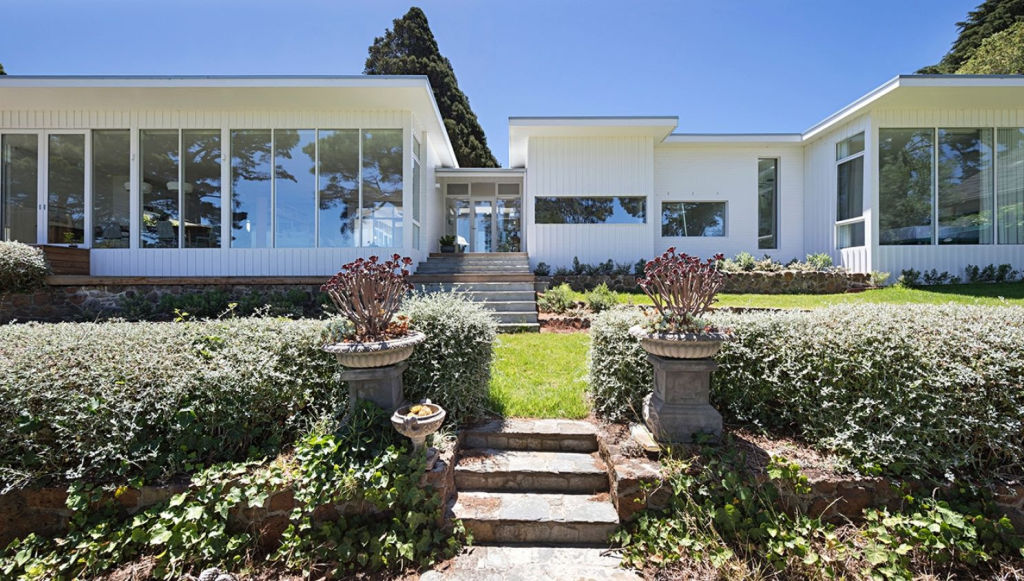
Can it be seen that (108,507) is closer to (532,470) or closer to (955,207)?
(532,470)

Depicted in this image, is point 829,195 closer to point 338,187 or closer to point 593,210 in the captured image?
point 593,210

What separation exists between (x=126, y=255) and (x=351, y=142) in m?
4.92

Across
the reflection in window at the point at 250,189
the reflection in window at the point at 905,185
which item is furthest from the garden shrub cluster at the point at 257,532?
the reflection in window at the point at 905,185

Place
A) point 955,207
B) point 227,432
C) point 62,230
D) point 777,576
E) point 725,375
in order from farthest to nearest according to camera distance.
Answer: point 955,207
point 62,230
point 725,375
point 227,432
point 777,576

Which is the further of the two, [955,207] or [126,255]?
[955,207]

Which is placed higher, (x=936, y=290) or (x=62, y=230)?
(x=62, y=230)

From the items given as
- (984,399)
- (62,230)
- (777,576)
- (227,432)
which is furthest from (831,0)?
(62,230)

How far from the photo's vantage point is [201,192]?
770cm

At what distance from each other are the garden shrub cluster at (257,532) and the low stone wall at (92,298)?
16.8 ft

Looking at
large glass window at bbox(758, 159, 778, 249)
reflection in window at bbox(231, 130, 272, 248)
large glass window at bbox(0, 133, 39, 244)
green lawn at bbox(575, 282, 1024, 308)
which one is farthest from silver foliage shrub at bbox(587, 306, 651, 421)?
large glass window at bbox(0, 133, 39, 244)

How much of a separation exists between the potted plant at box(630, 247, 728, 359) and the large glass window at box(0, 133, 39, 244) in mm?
11394

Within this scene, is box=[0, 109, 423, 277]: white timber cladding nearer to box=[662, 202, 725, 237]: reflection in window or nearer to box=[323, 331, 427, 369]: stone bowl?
box=[323, 331, 427, 369]: stone bowl

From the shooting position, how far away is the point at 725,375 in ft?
9.31

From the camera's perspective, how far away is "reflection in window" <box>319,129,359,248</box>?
783cm
